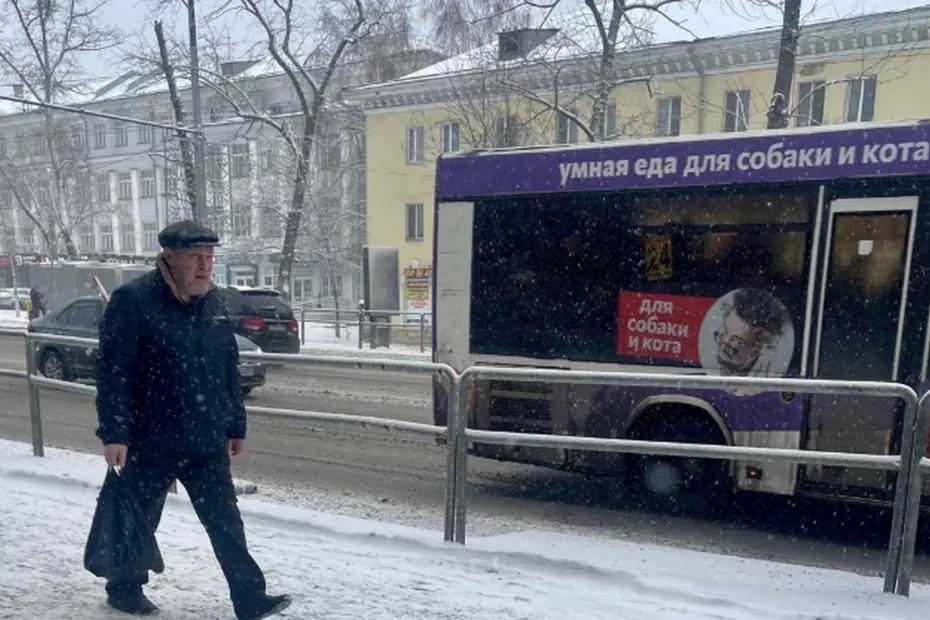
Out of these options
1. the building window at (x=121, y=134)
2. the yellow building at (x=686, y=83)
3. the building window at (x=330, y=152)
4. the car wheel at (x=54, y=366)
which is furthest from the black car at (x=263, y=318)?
the building window at (x=121, y=134)

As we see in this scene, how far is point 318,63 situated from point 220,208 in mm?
11720

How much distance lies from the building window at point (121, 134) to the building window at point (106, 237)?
639 cm

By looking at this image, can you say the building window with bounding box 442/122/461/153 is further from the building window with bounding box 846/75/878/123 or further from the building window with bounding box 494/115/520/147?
the building window with bounding box 846/75/878/123

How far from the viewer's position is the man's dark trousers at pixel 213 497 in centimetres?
341

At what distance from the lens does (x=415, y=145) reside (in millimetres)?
33281

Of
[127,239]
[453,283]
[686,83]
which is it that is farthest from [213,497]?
[127,239]

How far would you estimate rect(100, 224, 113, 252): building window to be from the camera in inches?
2231

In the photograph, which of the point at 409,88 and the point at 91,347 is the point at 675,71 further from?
the point at 91,347

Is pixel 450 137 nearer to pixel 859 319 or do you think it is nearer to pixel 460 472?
→ pixel 859 319

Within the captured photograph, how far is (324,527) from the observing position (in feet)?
15.7

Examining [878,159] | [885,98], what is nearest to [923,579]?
[878,159]

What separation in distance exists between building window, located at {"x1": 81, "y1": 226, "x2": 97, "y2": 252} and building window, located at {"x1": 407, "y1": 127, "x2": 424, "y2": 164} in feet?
116

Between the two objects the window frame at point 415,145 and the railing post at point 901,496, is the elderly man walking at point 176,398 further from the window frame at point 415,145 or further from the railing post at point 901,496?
the window frame at point 415,145

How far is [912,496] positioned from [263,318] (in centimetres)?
1492
